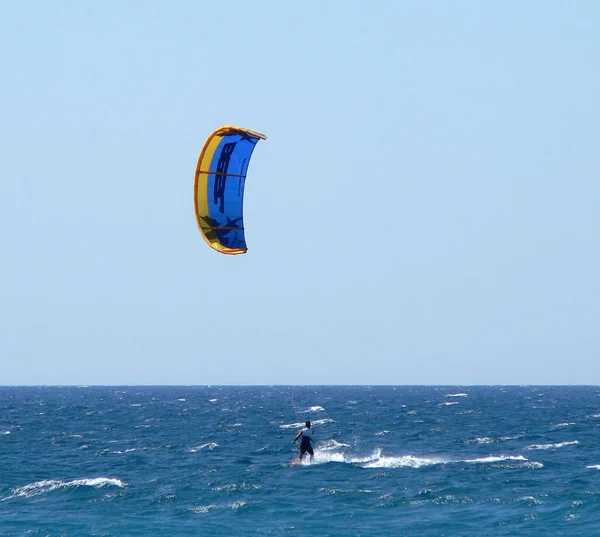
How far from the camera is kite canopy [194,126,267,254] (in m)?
23.2

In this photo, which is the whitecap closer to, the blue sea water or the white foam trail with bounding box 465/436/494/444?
the blue sea water

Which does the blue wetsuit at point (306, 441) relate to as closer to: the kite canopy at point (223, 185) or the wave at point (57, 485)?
the wave at point (57, 485)

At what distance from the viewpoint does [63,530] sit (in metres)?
23.4

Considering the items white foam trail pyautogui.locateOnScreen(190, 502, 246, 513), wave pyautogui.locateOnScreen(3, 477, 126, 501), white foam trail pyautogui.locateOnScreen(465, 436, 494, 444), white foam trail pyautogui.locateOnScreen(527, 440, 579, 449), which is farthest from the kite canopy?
white foam trail pyautogui.locateOnScreen(465, 436, 494, 444)

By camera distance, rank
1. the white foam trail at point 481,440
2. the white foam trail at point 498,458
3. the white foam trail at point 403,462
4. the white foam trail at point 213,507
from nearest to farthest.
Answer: the white foam trail at point 213,507
the white foam trail at point 403,462
the white foam trail at point 498,458
the white foam trail at point 481,440

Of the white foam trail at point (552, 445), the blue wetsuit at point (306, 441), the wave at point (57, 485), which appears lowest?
the wave at point (57, 485)

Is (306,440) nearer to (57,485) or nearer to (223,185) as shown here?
(57,485)

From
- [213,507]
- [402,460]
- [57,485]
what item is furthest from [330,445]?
[213,507]

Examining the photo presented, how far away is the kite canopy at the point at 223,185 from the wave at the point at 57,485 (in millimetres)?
10585

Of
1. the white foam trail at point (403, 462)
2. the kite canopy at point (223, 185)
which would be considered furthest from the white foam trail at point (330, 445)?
the kite canopy at point (223, 185)

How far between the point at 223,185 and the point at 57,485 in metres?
13.0

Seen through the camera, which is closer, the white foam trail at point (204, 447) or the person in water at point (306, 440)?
the person in water at point (306, 440)

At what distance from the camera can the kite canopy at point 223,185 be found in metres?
23.2

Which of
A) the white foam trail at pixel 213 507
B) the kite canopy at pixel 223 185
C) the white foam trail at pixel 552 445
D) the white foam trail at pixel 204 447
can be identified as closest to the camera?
the kite canopy at pixel 223 185
